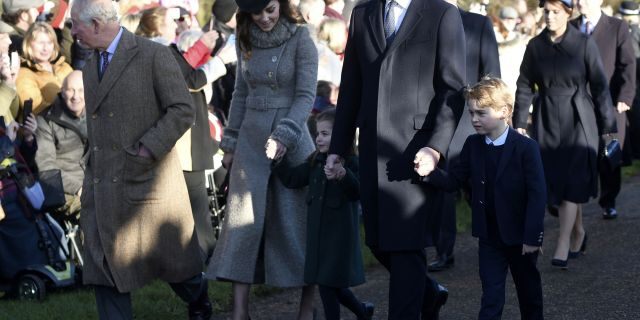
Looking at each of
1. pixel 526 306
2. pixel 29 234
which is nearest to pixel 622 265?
pixel 526 306

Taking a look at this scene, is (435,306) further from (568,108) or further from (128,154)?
(568,108)

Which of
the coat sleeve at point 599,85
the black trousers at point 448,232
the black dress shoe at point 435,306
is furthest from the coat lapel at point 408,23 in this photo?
the coat sleeve at point 599,85

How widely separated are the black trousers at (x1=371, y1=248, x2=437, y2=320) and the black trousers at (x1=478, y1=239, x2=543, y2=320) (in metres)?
0.55

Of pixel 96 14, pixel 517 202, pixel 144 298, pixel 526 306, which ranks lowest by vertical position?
pixel 144 298

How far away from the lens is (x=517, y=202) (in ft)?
21.8

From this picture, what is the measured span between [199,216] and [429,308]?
2.95m

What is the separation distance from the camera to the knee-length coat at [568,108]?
9680 millimetres

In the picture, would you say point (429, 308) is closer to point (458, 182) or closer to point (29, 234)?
point (458, 182)

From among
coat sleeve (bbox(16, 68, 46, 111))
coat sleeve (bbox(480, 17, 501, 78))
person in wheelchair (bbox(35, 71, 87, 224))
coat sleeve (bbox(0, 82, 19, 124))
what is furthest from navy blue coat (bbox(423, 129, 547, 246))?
coat sleeve (bbox(16, 68, 46, 111))

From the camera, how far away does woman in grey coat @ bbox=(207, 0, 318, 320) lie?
23.9ft

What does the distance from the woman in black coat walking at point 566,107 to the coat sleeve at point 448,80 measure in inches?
139

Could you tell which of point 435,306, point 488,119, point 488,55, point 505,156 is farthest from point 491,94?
point 488,55

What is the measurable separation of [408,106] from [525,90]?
3933 mm

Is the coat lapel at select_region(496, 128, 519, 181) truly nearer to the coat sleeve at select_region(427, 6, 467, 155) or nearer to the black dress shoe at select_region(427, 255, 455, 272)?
the coat sleeve at select_region(427, 6, 467, 155)
